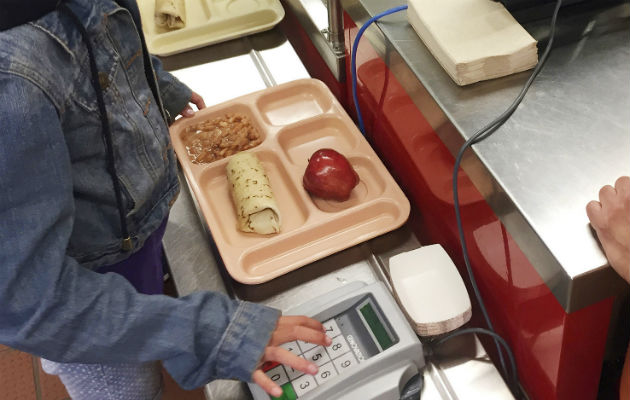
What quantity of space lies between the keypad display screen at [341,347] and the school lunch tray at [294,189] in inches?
6.1

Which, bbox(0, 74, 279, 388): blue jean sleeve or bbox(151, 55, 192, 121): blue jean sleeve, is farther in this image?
bbox(151, 55, 192, 121): blue jean sleeve

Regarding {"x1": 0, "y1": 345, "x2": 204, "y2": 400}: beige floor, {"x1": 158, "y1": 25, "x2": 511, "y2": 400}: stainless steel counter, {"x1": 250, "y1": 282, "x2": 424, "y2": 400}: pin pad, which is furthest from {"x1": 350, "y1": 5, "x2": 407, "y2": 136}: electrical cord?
{"x1": 0, "y1": 345, "x2": 204, "y2": 400}: beige floor

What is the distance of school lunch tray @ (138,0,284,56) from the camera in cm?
155

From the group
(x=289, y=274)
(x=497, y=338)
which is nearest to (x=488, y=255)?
(x=497, y=338)

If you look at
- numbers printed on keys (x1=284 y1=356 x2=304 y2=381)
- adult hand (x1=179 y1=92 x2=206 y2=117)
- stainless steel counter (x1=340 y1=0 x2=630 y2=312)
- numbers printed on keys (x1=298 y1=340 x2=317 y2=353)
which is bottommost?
numbers printed on keys (x1=284 y1=356 x2=304 y2=381)

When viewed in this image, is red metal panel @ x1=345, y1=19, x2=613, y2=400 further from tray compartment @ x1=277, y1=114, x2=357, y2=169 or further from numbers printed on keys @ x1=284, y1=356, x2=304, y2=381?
numbers printed on keys @ x1=284, y1=356, x2=304, y2=381

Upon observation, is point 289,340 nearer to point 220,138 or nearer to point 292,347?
point 292,347

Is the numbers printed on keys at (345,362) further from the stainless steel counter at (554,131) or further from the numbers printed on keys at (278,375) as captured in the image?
the stainless steel counter at (554,131)

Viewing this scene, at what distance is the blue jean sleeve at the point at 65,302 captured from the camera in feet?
2.13

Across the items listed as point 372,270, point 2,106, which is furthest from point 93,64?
point 372,270

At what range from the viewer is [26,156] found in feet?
2.13

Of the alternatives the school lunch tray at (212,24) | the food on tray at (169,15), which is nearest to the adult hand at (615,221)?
the school lunch tray at (212,24)

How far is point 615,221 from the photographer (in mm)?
636

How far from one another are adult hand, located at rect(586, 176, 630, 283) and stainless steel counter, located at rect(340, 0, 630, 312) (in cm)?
2
